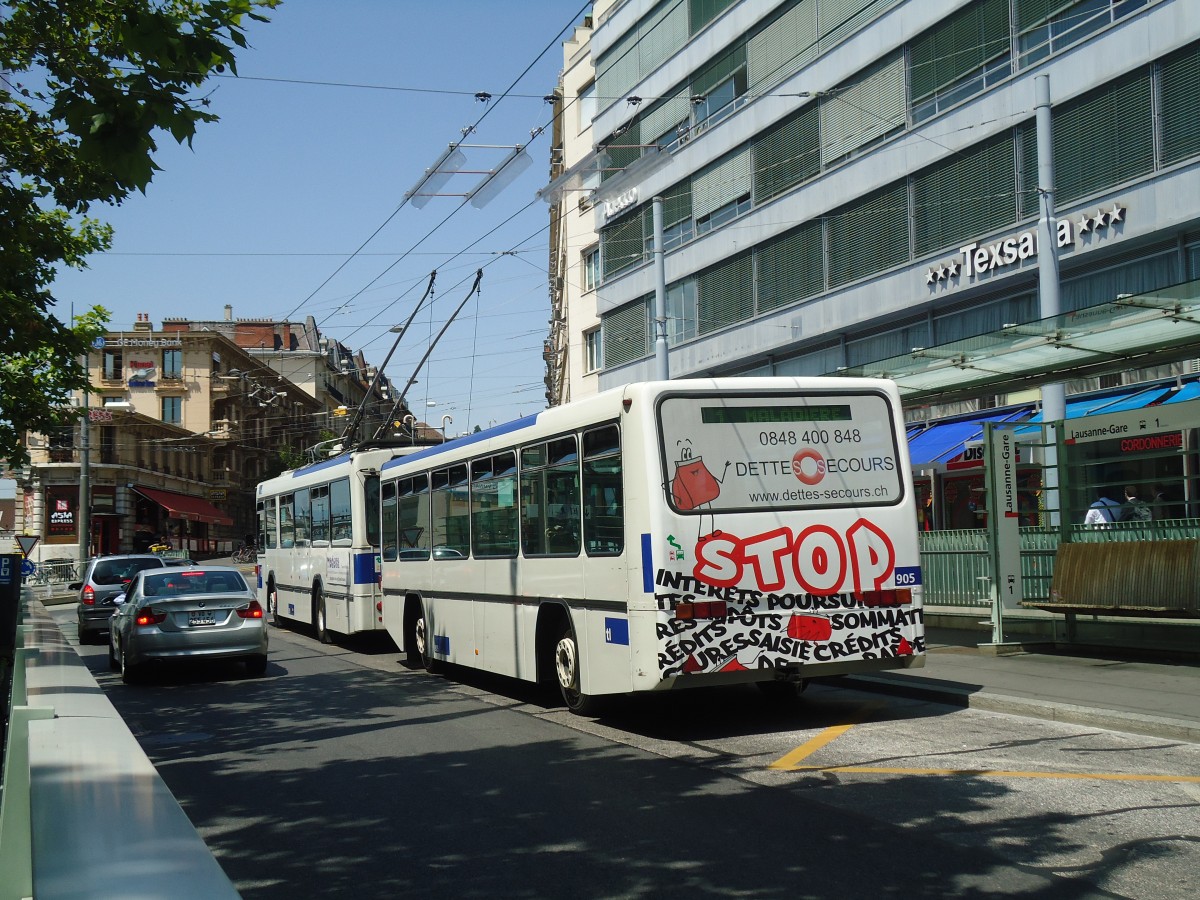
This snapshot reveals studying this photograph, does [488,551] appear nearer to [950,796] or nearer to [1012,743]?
[1012,743]

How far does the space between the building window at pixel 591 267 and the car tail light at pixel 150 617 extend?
29036 mm

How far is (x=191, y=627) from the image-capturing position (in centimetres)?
1559

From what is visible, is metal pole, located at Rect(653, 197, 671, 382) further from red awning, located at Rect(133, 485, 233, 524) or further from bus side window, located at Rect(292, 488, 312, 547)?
red awning, located at Rect(133, 485, 233, 524)

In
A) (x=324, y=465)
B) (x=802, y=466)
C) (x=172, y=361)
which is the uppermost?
(x=172, y=361)

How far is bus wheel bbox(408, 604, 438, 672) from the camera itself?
50.7 feet

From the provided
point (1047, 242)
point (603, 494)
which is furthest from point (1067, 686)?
point (1047, 242)

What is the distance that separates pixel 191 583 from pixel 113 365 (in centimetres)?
7136

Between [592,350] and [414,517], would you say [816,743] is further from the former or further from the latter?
[592,350]

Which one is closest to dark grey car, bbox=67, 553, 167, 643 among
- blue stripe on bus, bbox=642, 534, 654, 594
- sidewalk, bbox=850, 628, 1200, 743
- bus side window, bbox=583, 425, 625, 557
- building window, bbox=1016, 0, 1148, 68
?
bus side window, bbox=583, 425, 625, 557

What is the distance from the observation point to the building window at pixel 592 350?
43.0 meters

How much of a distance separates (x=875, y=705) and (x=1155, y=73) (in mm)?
14776

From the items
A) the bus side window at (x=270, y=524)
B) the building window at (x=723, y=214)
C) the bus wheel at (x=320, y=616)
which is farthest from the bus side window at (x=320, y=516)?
the building window at (x=723, y=214)

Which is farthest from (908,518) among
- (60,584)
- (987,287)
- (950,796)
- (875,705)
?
(60,584)

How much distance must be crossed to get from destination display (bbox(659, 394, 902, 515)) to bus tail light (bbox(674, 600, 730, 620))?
2.33 ft
